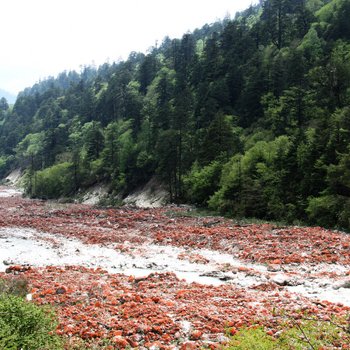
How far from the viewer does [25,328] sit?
29.2 ft

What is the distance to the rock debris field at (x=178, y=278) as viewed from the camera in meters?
10.2

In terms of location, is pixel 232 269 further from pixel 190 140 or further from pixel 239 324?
pixel 190 140

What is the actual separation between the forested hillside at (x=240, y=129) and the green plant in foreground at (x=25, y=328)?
1013 inches

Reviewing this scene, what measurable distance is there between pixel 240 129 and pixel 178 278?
51.0 meters

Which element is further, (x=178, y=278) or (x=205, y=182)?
(x=205, y=182)

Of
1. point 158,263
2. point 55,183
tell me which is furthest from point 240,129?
point 158,263

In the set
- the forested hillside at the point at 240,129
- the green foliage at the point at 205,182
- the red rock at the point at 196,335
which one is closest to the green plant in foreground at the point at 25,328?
the red rock at the point at 196,335

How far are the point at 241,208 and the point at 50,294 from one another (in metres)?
29.1

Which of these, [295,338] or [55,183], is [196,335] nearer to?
[295,338]

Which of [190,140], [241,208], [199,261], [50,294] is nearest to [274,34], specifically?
[190,140]

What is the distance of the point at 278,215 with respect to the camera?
118ft

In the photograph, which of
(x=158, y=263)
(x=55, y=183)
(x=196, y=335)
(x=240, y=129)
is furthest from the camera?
(x=55, y=183)

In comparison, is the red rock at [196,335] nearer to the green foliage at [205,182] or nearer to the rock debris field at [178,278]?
the rock debris field at [178,278]

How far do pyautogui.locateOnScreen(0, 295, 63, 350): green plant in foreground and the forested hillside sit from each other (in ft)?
84.4
